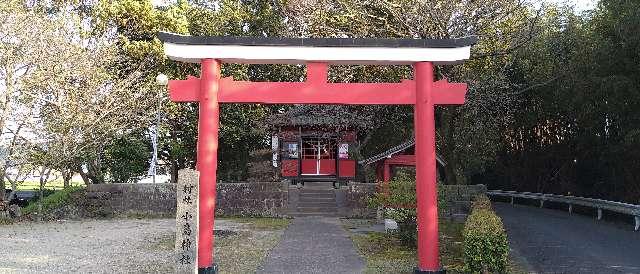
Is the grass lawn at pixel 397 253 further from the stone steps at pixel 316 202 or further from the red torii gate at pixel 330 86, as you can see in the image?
the stone steps at pixel 316 202

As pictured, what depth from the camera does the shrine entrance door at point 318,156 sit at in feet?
84.0

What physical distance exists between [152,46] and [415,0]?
39.4 ft

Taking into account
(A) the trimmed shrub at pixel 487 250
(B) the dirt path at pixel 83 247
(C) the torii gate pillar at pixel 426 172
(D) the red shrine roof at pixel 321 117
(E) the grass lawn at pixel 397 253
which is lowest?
(B) the dirt path at pixel 83 247

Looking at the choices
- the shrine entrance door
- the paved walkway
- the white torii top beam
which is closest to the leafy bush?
the paved walkway

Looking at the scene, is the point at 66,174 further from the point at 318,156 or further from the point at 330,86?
the point at 330,86

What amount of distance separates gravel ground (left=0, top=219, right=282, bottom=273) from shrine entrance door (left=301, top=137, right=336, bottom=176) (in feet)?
26.6

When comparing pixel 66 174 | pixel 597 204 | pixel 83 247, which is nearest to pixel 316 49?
pixel 83 247

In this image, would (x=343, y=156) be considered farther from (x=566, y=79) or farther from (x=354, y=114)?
(x=566, y=79)

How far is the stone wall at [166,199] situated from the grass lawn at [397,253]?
22.3 ft

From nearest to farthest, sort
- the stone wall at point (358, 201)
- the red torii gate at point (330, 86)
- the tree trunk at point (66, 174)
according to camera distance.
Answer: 1. the red torii gate at point (330, 86)
2. the stone wall at point (358, 201)
3. the tree trunk at point (66, 174)

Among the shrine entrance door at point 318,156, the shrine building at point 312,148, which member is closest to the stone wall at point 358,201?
the shrine building at point 312,148

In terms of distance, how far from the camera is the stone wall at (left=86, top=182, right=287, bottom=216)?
20.7 meters

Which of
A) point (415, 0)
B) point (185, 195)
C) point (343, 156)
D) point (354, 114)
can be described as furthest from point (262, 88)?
point (343, 156)

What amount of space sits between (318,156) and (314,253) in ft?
48.2
